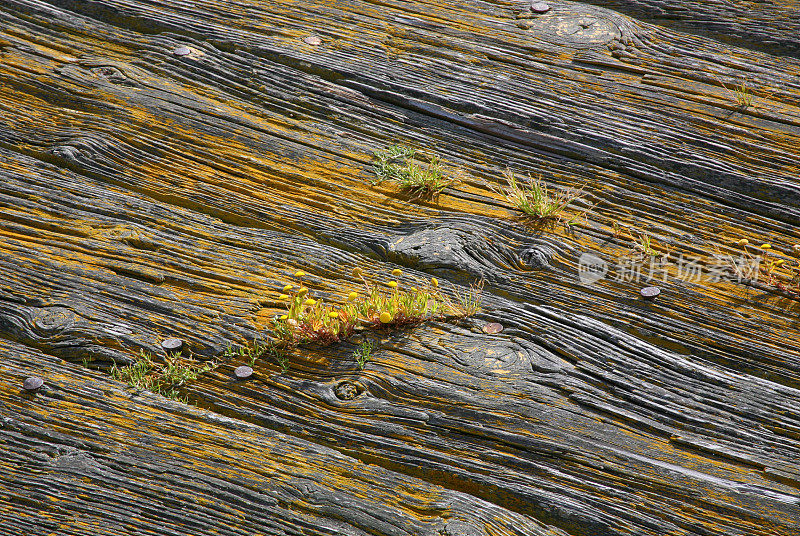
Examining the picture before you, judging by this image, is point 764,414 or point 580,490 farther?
point 764,414

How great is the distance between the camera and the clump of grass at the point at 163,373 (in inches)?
130

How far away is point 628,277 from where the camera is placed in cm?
372

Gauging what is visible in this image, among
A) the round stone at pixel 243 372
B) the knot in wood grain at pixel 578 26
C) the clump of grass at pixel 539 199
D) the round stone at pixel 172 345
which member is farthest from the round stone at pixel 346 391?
the knot in wood grain at pixel 578 26

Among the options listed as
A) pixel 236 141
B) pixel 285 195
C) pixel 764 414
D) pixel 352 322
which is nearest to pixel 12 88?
pixel 236 141

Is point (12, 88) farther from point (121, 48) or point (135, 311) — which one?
point (135, 311)

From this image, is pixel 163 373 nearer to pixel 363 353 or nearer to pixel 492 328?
pixel 363 353

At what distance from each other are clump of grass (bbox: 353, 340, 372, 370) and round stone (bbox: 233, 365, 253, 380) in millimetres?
574

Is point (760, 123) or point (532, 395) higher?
point (760, 123)

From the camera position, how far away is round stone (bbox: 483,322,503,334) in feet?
11.4

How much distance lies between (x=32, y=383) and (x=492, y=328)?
250 centimetres

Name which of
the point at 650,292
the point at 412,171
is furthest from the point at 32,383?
the point at 650,292

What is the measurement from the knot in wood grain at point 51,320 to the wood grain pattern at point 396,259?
0.02 meters

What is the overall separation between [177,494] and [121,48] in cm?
374

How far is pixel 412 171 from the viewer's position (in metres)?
4.27
